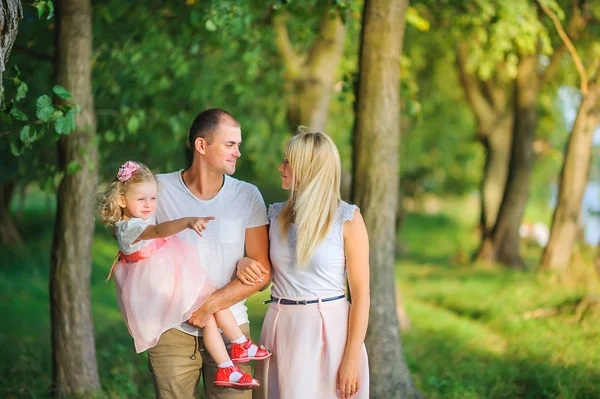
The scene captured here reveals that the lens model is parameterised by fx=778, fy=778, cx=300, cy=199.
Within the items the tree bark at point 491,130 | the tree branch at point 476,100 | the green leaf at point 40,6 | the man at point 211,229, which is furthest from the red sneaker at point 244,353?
the tree branch at point 476,100

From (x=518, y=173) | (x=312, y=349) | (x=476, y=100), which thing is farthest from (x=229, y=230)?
(x=476, y=100)

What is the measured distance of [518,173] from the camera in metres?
15.1

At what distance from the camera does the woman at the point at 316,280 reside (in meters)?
3.95

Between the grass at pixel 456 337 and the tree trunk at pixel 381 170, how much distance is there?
1.00 meters

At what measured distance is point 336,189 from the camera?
159 inches

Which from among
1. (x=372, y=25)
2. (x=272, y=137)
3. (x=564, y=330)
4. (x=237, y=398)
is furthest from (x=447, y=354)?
(x=272, y=137)

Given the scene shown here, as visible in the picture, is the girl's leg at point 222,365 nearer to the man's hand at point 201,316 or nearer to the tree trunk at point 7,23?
the man's hand at point 201,316

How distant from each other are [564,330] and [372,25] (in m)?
4.40

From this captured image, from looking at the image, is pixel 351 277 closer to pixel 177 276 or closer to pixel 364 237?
pixel 364 237

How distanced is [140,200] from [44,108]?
1.24m

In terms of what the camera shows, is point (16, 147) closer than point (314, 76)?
Yes

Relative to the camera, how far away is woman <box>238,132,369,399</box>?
3945 millimetres

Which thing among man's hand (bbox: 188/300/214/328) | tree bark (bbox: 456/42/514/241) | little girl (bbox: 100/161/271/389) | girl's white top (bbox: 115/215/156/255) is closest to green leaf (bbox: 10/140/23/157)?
little girl (bbox: 100/161/271/389)

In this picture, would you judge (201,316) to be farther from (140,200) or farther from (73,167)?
(73,167)
